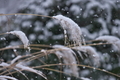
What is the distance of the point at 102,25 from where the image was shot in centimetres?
176

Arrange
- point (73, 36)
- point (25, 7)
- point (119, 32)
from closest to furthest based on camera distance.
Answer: point (73, 36) → point (119, 32) → point (25, 7)

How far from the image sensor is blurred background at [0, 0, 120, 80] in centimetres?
168

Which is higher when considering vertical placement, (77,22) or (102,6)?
(102,6)

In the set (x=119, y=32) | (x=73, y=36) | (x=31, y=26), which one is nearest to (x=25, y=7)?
(x=31, y=26)

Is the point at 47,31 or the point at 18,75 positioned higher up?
the point at 47,31

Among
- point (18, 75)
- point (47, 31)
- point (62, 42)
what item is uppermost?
point (47, 31)

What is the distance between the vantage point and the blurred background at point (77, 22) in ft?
5.50

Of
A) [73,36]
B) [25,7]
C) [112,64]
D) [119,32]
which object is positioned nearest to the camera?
[73,36]

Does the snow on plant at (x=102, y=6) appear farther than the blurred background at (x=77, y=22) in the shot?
Yes

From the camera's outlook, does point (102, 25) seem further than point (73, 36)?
Yes

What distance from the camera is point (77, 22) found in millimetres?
1823

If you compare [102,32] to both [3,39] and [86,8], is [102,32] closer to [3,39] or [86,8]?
[86,8]

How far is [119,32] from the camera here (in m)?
1.79

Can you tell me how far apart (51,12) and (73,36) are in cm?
117
